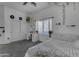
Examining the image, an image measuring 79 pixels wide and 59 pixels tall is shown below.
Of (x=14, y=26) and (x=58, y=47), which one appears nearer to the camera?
(x=58, y=47)

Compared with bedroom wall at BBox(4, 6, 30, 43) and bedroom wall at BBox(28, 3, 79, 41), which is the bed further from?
bedroom wall at BBox(4, 6, 30, 43)

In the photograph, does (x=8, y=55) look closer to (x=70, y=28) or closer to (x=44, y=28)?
(x=44, y=28)

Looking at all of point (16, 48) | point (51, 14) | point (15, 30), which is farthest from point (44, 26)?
point (16, 48)

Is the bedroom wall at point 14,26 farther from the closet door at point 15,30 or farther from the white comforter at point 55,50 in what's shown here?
the white comforter at point 55,50

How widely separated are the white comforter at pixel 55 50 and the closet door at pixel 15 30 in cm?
41

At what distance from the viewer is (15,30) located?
1533 millimetres

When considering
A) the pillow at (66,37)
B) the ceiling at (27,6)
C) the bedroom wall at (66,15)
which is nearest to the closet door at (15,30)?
the ceiling at (27,6)

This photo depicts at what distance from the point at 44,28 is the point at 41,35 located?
0.15 meters

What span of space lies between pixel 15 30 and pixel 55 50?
83 centimetres

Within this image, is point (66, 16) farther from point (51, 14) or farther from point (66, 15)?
point (51, 14)

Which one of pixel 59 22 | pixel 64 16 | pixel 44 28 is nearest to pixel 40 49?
pixel 44 28

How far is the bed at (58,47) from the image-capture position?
122 centimetres

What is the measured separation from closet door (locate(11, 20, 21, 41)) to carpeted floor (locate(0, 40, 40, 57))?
0.10m

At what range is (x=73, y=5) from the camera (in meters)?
1.38
